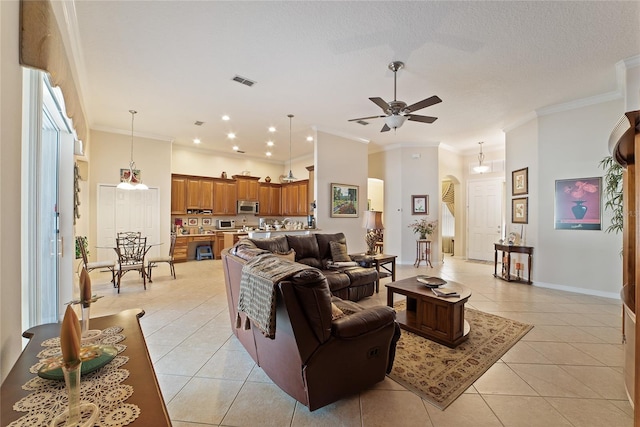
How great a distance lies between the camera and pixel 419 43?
3.13 meters

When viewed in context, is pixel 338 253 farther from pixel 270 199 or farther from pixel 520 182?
pixel 270 199

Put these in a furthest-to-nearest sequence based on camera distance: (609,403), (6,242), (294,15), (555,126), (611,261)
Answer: (555,126)
(611,261)
(294,15)
(609,403)
(6,242)

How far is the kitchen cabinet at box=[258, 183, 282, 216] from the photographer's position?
9.11 m

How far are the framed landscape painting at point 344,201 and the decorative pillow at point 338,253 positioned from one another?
1.69 meters

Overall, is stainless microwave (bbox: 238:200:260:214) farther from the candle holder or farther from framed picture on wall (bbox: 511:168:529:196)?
the candle holder

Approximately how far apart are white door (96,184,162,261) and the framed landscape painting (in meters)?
4.43

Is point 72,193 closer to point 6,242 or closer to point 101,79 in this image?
point 101,79

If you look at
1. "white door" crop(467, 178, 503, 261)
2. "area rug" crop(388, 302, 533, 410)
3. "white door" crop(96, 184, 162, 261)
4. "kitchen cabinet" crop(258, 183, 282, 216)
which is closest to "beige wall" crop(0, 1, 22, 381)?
"area rug" crop(388, 302, 533, 410)

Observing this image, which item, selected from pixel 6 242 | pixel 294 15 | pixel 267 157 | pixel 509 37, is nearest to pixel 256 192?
pixel 267 157

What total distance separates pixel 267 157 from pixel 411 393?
27.5ft

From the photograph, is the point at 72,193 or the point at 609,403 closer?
the point at 609,403

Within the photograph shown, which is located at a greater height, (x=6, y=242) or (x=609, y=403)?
(x=6, y=242)

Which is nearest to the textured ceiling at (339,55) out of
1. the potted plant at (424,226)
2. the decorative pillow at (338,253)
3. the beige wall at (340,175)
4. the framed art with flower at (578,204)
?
the beige wall at (340,175)

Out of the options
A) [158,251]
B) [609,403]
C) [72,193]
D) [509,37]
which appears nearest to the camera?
[609,403]
